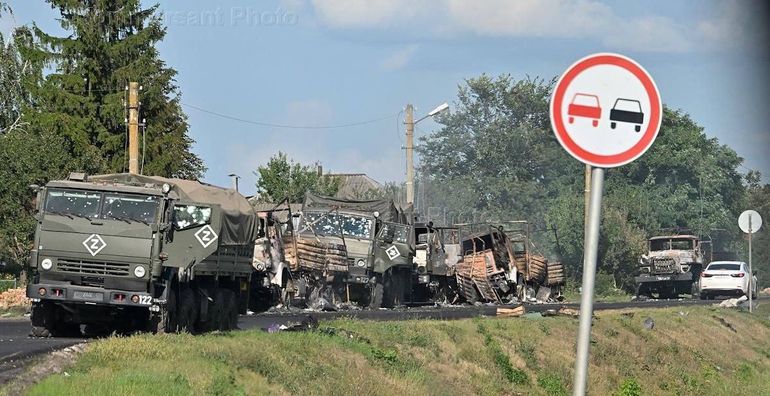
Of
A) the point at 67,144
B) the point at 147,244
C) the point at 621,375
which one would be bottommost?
the point at 621,375

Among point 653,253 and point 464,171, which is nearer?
point 653,253

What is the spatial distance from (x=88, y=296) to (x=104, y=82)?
31.7 m

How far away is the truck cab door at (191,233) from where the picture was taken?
18.8 meters

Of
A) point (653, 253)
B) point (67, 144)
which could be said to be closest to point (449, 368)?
point (67, 144)

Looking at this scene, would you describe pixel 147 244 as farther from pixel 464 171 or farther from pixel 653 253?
pixel 464 171

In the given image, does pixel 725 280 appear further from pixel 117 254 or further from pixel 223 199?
pixel 117 254

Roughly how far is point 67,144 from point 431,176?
48.8 meters

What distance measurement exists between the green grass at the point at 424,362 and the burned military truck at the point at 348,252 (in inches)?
393

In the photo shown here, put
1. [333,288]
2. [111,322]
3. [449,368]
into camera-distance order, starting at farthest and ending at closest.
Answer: [333,288] < [111,322] < [449,368]

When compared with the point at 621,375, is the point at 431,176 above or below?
above

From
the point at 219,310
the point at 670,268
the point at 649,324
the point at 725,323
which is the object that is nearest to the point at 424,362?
the point at 219,310

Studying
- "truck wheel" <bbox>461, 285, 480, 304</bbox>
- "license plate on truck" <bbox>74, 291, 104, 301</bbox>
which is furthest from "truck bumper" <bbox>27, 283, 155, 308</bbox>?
"truck wheel" <bbox>461, 285, 480, 304</bbox>

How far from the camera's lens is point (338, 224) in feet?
120

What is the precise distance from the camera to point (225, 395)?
11.0 metres
